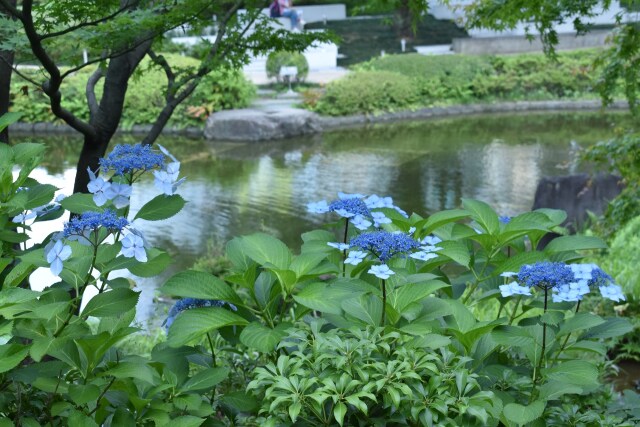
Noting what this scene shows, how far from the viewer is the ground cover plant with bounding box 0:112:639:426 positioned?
2203 millimetres

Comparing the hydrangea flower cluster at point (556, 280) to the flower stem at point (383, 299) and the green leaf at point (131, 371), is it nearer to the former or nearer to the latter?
the flower stem at point (383, 299)

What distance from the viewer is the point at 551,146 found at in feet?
47.3

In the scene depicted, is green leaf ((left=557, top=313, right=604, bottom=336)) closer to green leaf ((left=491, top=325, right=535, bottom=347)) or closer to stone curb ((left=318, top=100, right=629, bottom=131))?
green leaf ((left=491, top=325, right=535, bottom=347))

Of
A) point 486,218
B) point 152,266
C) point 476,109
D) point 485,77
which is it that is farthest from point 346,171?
point 152,266

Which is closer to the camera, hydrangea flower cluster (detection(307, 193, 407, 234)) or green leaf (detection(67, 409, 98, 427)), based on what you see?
green leaf (detection(67, 409, 98, 427))

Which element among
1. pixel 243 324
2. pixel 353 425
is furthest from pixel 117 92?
pixel 353 425

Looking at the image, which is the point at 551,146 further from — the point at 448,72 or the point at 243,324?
the point at 243,324

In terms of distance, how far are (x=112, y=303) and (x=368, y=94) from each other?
1593cm

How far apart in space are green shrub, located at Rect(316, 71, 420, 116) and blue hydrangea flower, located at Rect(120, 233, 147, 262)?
608 inches

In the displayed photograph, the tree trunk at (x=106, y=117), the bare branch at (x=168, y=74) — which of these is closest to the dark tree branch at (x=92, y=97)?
the tree trunk at (x=106, y=117)

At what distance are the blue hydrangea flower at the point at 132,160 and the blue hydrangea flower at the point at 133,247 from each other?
0.72ft

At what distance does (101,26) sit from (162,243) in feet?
19.0

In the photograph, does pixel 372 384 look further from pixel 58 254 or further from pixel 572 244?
pixel 572 244

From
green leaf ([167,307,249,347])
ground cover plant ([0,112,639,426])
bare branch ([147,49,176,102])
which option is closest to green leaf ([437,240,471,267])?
ground cover plant ([0,112,639,426])
